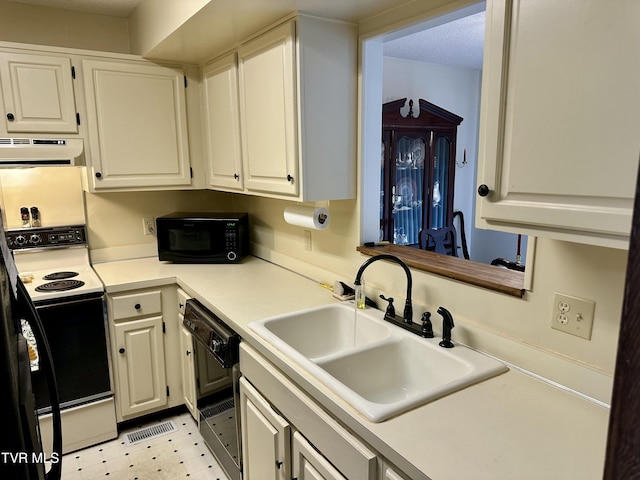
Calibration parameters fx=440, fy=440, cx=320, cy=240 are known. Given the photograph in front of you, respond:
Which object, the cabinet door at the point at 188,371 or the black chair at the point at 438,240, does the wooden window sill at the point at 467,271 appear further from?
the black chair at the point at 438,240

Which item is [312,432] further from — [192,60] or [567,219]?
[192,60]

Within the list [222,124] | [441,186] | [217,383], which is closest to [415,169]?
[441,186]

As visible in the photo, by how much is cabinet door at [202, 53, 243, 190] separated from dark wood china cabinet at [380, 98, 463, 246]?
133 centimetres

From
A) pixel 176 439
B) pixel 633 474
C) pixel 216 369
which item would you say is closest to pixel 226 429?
pixel 216 369

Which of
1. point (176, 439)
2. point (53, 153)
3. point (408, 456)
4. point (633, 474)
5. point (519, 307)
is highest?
point (53, 153)

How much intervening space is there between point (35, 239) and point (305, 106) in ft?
5.98

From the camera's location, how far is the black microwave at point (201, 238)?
269 cm

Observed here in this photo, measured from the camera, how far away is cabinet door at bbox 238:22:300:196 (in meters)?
1.80

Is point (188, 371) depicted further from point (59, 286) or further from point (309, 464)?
point (309, 464)

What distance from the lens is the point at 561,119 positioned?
0.91 meters

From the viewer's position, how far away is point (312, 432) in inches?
51.4

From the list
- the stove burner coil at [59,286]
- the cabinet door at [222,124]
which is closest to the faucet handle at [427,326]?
the cabinet door at [222,124]

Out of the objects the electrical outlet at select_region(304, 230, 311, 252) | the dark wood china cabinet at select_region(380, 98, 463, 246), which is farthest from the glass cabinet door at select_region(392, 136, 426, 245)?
the electrical outlet at select_region(304, 230, 311, 252)

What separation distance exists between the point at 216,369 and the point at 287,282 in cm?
57
